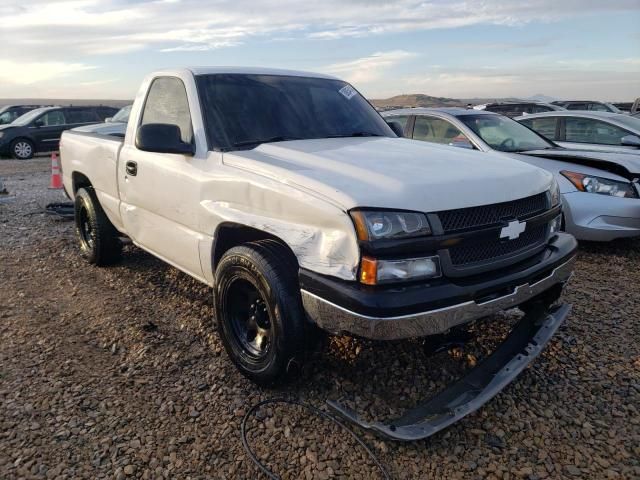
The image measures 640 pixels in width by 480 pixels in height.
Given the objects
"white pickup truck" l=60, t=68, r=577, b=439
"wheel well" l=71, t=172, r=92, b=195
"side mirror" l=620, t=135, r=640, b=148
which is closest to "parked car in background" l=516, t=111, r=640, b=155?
"side mirror" l=620, t=135, r=640, b=148

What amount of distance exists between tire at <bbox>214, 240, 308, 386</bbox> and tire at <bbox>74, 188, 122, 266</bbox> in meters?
2.41

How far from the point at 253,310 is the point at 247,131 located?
120cm

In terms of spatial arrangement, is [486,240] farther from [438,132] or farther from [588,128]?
[588,128]

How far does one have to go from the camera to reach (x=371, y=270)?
2.44 m

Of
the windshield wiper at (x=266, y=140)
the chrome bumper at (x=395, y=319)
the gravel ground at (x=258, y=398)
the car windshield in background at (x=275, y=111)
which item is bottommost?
the gravel ground at (x=258, y=398)

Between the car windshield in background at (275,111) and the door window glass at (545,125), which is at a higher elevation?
the car windshield in background at (275,111)

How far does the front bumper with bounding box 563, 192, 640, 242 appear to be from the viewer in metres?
5.33

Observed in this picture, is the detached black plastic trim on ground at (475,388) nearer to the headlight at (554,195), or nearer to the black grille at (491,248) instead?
the black grille at (491,248)

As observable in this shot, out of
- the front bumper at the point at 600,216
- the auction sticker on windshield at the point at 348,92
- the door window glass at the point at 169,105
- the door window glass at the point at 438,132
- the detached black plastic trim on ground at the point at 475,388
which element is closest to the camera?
the detached black plastic trim on ground at the point at 475,388

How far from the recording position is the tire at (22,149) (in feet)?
54.2

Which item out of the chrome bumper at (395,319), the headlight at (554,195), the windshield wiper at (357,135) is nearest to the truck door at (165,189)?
the windshield wiper at (357,135)

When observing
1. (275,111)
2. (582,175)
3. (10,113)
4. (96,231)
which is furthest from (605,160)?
(10,113)

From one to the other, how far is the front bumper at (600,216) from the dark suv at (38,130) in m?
15.7

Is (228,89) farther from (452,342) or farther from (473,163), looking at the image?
(452,342)
